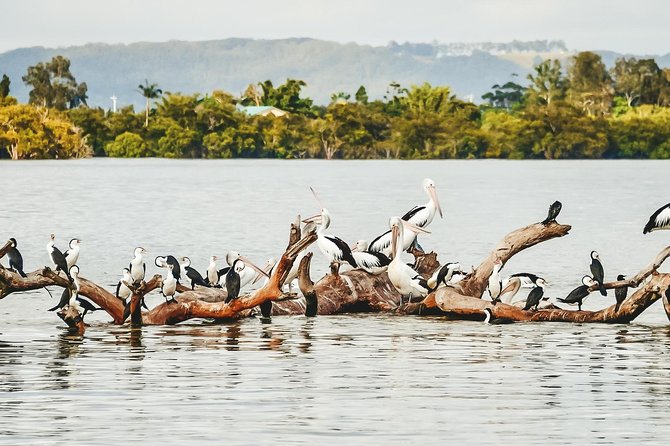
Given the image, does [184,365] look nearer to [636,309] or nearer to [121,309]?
[121,309]

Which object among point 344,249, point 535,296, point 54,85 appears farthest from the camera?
point 54,85

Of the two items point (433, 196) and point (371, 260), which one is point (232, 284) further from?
point (433, 196)

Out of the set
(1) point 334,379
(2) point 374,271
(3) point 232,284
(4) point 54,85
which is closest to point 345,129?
(4) point 54,85

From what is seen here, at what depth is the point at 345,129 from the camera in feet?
445

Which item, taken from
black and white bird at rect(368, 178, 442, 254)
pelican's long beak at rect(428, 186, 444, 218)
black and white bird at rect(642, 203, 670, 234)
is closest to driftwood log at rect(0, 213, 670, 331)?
black and white bird at rect(368, 178, 442, 254)

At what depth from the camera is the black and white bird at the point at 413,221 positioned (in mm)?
19703

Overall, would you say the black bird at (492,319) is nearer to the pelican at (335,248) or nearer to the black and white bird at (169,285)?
the pelican at (335,248)

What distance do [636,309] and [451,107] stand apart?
122 meters

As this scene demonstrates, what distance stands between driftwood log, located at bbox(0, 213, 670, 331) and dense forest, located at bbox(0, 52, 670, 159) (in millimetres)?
103154

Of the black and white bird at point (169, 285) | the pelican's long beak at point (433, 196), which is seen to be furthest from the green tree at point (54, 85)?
the black and white bird at point (169, 285)

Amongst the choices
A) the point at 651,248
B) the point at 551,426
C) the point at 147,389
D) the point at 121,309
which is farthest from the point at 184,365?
the point at 651,248

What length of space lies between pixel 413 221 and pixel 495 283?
9.96ft

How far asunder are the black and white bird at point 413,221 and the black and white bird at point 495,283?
1.56 meters

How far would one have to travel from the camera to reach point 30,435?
11383 mm
